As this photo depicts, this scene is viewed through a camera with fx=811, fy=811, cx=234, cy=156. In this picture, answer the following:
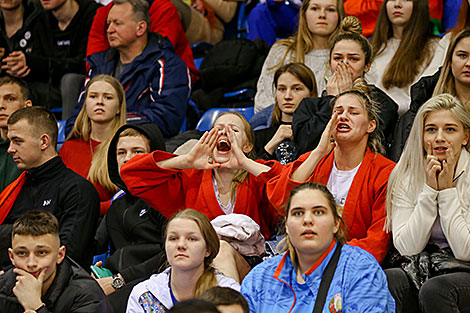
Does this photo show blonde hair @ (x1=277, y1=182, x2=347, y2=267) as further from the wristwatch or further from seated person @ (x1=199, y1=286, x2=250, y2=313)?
the wristwatch

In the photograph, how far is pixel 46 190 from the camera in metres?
4.78

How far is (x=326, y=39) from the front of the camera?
5.76 m

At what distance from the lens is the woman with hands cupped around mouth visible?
436cm

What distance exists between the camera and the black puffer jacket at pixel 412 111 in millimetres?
4648

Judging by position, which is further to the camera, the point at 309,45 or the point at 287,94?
the point at 309,45

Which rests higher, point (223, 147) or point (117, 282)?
point (223, 147)

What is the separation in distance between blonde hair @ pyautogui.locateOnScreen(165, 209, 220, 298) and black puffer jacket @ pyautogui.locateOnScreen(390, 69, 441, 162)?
135cm

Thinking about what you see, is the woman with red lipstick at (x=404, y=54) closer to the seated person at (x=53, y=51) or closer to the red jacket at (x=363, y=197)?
the red jacket at (x=363, y=197)

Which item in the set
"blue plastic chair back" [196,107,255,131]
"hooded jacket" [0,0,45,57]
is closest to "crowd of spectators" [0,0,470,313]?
"blue plastic chair back" [196,107,255,131]

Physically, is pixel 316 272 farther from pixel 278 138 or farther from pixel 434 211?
pixel 278 138

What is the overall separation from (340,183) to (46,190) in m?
1.75

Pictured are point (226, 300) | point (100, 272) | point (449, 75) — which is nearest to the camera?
point (226, 300)

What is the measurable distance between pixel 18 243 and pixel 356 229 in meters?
1.67

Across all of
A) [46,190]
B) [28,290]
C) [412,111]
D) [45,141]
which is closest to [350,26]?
[412,111]
